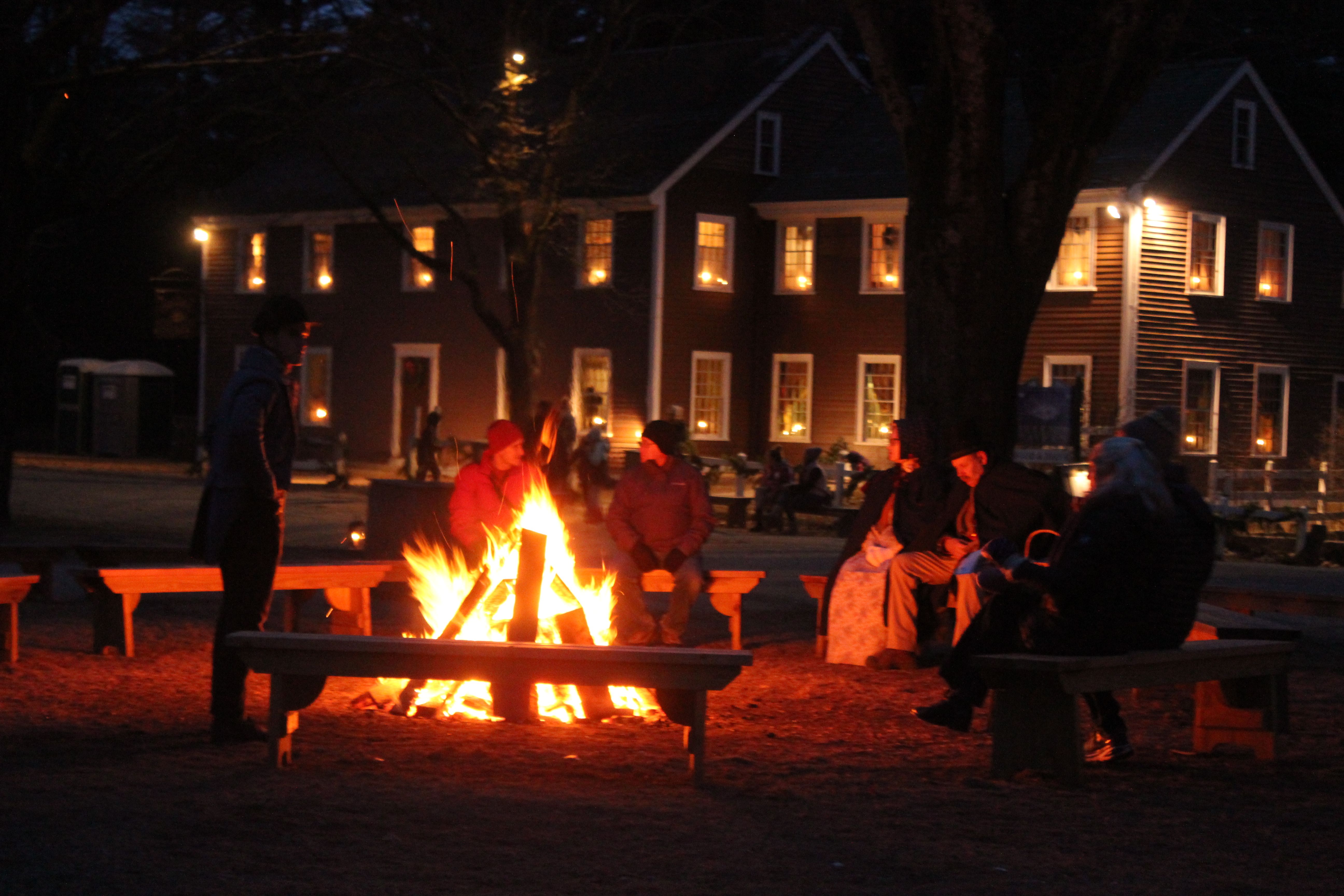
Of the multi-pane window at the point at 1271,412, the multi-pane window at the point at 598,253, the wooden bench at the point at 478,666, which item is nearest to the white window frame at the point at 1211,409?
the multi-pane window at the point at 1271,412

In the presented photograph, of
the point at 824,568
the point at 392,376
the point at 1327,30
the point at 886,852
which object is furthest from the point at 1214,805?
the point at 392,376

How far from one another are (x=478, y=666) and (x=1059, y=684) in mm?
2529

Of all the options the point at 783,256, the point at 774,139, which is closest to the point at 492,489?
the point at 783,256

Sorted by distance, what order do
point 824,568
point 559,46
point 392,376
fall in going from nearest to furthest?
1. point 824,568
2. point 559,46
3. point 392,376

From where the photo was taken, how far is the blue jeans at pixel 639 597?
1102 cm

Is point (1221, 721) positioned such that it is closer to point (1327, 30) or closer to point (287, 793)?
point (287, 793)

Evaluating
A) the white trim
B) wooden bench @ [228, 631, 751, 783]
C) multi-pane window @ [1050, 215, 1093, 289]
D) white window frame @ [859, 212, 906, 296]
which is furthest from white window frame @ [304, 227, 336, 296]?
wooden bench @ [228, 631, 751, 783]

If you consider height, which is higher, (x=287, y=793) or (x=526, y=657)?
(x=526, y=657)

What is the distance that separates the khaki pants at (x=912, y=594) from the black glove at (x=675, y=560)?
4.52ft

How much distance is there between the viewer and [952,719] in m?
7.97

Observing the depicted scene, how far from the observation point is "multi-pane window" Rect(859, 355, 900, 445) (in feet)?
119

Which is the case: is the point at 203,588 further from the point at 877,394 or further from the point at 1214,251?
the point at 1214,251

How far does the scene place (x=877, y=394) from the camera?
36625 millimetres

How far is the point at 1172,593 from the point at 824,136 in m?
32.9
